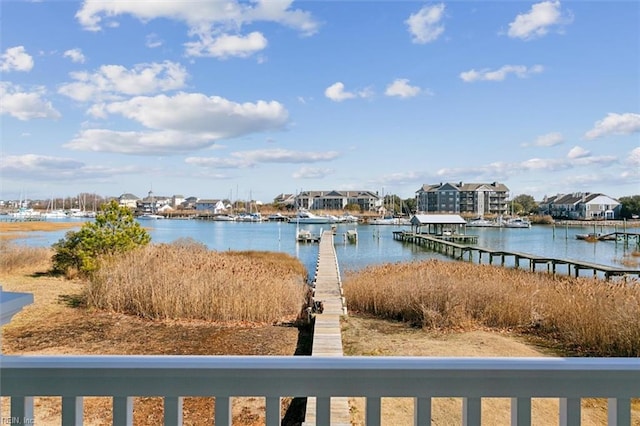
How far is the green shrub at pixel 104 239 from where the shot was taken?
11.2 metres

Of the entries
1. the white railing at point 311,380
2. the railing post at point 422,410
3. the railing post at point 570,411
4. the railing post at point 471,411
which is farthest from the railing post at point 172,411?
the railing post at point 570,411

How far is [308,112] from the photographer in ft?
31.1

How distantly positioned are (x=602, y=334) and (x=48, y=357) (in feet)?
24.7

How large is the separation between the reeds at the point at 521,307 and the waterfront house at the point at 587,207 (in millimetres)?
71638

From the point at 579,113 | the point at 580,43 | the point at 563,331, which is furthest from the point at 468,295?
the point at 580,43

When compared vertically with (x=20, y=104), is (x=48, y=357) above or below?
below

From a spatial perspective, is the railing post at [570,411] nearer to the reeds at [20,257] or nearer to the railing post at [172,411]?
the railing post at [172,411]

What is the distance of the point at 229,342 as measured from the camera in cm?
655

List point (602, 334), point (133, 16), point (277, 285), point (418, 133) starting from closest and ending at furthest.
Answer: point (133, 16) → point (602, 334) → point (418, 133) → point (277, 285)

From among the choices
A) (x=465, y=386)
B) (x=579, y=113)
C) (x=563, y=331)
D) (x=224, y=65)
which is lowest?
(x=563, y=331)

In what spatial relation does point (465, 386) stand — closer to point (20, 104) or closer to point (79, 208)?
point (20, 104)

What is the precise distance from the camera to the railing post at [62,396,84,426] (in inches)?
42.9

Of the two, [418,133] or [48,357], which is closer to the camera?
[48,357]

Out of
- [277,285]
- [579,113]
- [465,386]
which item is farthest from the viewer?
[277,285]
